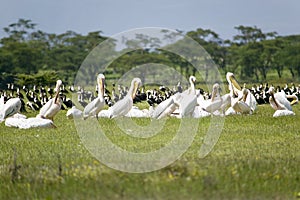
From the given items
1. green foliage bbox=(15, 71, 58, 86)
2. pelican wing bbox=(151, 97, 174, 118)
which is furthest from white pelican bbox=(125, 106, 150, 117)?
green foliage bbox=(15, 71, 58, 86)

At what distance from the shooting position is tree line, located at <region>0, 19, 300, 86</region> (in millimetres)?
72938

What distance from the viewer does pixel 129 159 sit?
958 cm

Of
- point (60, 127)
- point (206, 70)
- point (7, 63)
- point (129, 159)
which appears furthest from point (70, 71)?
point (129, 159)

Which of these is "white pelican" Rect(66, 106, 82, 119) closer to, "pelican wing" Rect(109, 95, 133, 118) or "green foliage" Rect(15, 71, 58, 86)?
"pelican wing" Rect(109, 95, 133, 118)

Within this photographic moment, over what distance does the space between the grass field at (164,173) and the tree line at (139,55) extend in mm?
51433

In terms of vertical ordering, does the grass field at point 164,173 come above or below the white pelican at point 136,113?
below

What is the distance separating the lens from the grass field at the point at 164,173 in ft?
23.2

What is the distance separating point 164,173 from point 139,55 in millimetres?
59868

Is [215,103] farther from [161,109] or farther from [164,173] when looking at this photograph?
[164,173]

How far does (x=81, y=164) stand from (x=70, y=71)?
231ft

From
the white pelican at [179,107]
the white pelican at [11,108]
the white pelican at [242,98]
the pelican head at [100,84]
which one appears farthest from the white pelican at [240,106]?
the white pelican at [11,108]

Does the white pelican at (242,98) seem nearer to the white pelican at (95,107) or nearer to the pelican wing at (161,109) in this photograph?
the pelican wing at (161,109)

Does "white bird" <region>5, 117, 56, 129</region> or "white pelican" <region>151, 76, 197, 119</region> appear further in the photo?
"white pelican" <region>151, 76, 197, 119</region>

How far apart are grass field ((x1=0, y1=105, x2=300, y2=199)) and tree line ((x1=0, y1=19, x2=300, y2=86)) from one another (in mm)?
51433
